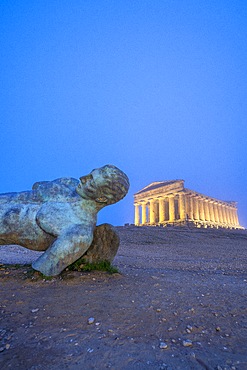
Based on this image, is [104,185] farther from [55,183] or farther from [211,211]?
[211,211]

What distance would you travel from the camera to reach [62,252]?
2545mm

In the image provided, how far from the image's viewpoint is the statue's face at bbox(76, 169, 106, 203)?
9.79 feet

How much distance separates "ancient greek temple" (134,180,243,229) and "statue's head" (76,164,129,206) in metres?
32.8

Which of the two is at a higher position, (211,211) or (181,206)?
(211,211)

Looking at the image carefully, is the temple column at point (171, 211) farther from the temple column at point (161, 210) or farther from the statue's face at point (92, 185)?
the statue's face at point (92, 185)

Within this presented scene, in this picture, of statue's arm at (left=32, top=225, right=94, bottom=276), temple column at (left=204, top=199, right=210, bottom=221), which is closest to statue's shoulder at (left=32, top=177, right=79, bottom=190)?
statue's arm at (left=32, top=225, right=94, bottom=276)

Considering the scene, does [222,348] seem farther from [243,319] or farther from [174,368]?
[243,319]

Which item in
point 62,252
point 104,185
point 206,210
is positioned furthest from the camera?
point 206,210

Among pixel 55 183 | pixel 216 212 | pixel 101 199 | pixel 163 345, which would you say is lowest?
pixel 163 345

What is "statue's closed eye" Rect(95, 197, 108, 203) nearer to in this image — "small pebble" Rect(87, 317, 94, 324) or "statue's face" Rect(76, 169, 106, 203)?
"statue's face" Rect(76, 169, 106, 203)

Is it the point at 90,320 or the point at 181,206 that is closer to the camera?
the point at 90,320

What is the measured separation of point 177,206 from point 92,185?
39.4 m

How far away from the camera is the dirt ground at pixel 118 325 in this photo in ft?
4.38

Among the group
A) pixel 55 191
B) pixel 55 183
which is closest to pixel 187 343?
pixel 55 191
